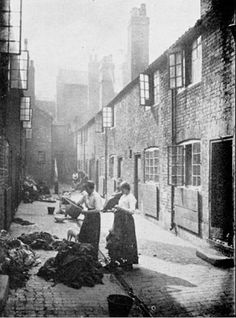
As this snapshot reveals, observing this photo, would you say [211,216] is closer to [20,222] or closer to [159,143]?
[159,143]

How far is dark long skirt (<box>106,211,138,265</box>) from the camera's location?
7.05m

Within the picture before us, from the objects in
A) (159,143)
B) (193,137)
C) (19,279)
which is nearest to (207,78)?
(193,137)

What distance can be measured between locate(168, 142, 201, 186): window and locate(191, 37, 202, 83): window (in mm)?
1888

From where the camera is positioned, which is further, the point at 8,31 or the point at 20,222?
the point at 20,222

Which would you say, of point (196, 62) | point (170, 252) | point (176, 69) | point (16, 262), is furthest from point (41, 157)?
point (16, 262)

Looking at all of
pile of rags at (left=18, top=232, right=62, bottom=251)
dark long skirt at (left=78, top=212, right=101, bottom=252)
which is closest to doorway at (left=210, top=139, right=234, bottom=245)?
dark long skirt at (left=78, top=212, right=101, bottom=252)

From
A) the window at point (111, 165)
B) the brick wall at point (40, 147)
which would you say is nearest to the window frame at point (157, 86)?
the window at point (111, 165)

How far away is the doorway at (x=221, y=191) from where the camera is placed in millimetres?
8172

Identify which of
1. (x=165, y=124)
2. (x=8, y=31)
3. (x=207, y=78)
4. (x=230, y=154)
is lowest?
(x=230, y=154)

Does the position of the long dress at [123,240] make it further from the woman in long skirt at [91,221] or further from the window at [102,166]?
the window at [102,166]

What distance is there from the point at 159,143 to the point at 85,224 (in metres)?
5.49

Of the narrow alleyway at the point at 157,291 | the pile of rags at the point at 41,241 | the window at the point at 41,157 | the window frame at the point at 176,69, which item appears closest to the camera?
the narrow alleyway at the point at 157,291

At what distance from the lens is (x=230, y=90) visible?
7.44 metres

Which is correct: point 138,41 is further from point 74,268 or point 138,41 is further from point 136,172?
point 74,268
